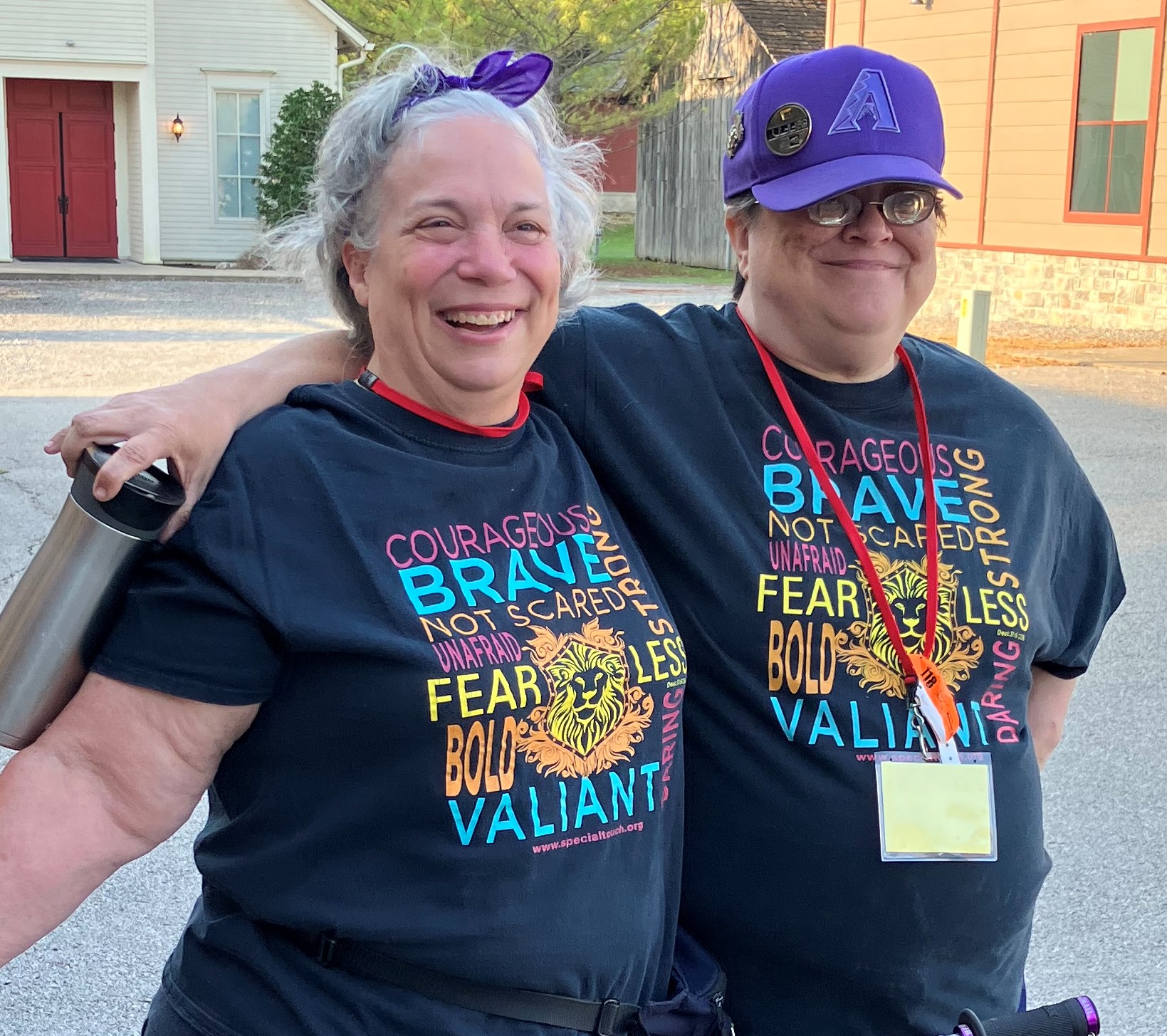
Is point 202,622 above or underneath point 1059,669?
above

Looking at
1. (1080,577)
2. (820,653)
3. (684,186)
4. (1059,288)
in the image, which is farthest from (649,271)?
(820,653)

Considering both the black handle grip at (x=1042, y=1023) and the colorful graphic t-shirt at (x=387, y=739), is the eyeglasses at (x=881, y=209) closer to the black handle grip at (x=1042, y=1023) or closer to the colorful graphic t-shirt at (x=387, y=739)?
the colorful graphic t-shirt at (x=387, y=739)

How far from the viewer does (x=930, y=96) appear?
225 cm

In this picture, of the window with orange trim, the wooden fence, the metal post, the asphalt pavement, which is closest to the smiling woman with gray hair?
the asphalt pavement

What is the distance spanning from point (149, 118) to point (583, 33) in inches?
289

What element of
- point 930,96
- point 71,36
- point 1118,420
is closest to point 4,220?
point 71,36

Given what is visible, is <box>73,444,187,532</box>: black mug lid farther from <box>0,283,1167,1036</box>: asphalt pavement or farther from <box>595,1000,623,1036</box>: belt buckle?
<box>0,283,1167,1036</box>: asphalt pavement

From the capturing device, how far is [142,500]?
166 centimetres

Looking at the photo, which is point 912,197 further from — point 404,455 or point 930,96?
point 404,455

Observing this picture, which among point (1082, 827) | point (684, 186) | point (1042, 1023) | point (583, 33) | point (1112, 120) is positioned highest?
point (583, 33)

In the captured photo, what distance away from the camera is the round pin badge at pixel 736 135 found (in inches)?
90.8

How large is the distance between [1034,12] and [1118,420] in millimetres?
7517

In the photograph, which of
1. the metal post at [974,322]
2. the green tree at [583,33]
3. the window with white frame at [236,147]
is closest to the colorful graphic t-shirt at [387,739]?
the metal post at [974,322]

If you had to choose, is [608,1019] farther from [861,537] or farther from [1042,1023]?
[861,537]
